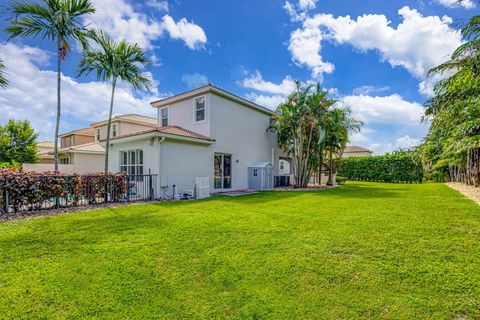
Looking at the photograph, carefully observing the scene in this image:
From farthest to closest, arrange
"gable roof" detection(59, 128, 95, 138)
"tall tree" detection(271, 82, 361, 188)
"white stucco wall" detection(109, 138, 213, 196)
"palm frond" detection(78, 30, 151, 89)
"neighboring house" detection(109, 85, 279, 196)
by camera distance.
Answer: "gable roof" detection(59, 128, 95, 138), "tall tree" detection(271, 82, 361, 188), "neighboring house" detection(109, 85, 279, 196), "white stucco wall" detection(109, 138, 213, 196), "palm frond" detection(78, 30, 151, 89)

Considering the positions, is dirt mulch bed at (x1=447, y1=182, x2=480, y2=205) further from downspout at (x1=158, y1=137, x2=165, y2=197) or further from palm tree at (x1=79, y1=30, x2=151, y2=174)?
palm tree at (x1=79, y1=30, x2=151, y2=174)

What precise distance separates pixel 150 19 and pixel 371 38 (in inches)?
456

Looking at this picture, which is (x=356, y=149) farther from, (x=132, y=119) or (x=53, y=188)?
(x=53, y=188)

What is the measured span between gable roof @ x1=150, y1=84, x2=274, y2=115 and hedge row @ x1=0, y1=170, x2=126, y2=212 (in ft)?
22.4

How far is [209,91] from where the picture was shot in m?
14.7

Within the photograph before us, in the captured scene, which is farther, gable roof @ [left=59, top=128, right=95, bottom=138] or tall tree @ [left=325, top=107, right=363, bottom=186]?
gable roof @ [left=59, top=128, right=95, bottom=138]

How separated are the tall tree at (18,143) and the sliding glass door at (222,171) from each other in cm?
2120

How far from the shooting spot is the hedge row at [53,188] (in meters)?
7.98

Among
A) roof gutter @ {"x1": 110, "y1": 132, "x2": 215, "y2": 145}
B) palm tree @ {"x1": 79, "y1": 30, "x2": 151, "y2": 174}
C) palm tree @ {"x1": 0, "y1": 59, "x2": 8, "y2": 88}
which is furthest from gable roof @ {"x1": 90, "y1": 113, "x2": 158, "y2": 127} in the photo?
palm tree @ {"x1": 0, "y1": 59, "x2": 8, "y2": 88}

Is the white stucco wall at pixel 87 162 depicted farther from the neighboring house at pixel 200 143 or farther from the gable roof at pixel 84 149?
the neighboring house at pixel 200 143

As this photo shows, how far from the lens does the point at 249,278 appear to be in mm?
3574

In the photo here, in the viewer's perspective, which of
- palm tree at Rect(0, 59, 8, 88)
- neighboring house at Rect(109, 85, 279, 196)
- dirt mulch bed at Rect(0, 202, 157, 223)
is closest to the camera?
dirt mulch bed at Rect(0, 202, 157, 223)

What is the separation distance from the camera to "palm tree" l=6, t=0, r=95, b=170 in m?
10.2

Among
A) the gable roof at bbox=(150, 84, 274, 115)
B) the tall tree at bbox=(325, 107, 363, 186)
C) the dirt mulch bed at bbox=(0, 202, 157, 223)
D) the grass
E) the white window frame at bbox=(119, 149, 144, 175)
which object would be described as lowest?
the grass
